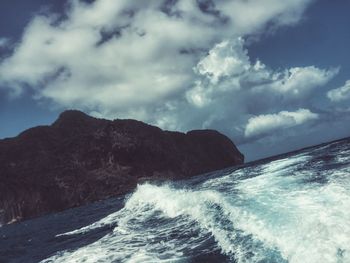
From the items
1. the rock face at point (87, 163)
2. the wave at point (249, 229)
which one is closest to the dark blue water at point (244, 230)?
the wave at point (249, 229)

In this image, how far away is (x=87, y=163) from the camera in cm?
14538

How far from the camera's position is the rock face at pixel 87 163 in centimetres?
12319

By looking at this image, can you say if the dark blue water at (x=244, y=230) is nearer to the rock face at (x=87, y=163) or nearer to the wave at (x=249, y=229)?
the wave at (x=249, y=229)

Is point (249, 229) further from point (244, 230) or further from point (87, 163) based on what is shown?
point (87, 163)

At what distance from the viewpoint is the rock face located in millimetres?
123188

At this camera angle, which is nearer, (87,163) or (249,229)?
(249,229)

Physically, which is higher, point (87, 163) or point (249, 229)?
point (87, 163)

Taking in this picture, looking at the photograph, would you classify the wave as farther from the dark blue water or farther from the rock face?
the rock face

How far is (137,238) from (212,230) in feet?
13.5

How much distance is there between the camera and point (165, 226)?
21516 mm

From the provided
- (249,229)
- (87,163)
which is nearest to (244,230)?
(249,229)

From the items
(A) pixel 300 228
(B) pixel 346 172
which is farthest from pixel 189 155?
(A) pixel 300 228

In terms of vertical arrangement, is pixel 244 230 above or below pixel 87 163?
below

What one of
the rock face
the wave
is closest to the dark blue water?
the wave
